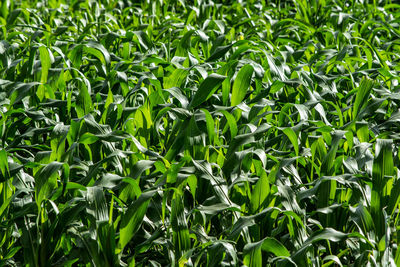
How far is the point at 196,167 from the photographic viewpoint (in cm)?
199

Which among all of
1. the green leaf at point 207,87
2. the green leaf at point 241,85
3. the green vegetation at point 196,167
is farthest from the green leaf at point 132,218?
the green leaf at point 241,85

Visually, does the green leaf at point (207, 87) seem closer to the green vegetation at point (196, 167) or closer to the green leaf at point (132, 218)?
the green vegetation at point (196, 167)

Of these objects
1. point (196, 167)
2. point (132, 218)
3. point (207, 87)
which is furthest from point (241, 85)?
point (132, 218)

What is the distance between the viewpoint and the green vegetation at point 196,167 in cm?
181

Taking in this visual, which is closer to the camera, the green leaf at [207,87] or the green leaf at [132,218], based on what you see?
the green leaf at [132,218]

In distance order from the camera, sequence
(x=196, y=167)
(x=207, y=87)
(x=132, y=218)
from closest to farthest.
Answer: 1. (x=132, y=218)
2. (x=196, y=167)
3. (x=207, y=87)

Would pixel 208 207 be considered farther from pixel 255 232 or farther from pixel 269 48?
pixel 269 48

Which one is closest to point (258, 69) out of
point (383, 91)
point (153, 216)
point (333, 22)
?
point (383, 91)

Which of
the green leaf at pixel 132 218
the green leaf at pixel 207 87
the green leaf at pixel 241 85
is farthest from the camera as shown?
the green leaf at pixel 241 85

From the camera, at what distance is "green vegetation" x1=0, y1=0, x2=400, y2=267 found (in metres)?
1.81

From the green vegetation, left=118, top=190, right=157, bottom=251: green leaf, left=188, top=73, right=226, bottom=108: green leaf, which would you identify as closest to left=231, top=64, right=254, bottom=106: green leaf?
the green vegetation

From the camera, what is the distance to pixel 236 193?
2.03 m

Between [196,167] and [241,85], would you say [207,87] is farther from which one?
[196,167]

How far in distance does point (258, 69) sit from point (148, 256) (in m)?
1.20
